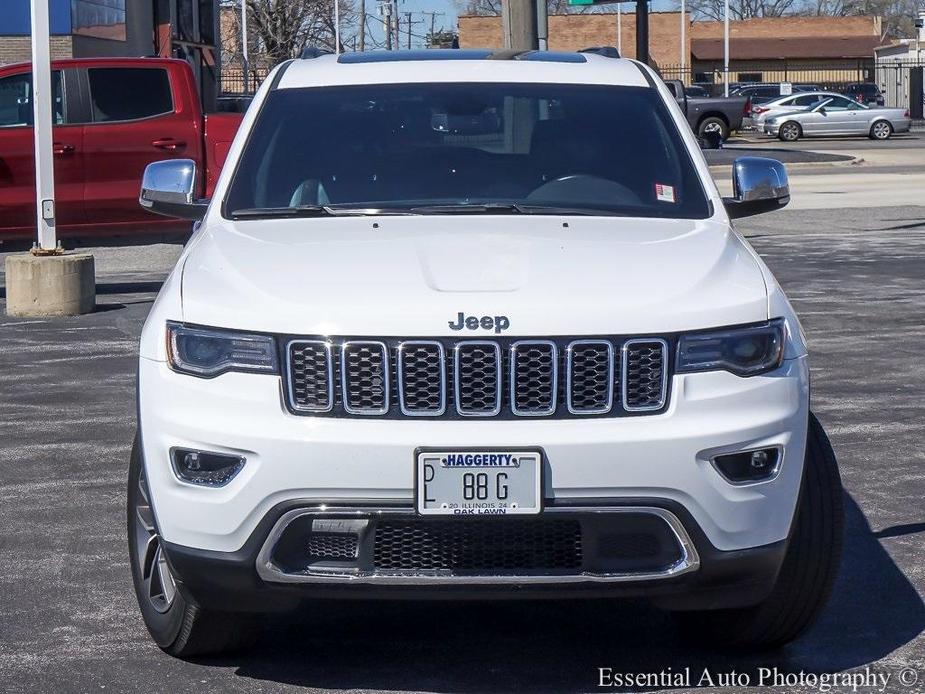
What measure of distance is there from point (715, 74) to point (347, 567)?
85.9 meters

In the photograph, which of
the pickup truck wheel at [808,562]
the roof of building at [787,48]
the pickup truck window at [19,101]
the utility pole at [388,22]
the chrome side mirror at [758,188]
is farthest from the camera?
the roof of building at [787,48]

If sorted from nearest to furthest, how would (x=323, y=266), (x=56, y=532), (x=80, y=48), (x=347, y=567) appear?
1. (x=347, y=567)
2. (x=323, y=266)
3. (x=56, y=532)
4. (x=80, y=48)

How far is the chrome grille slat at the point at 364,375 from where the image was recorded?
3.94 m

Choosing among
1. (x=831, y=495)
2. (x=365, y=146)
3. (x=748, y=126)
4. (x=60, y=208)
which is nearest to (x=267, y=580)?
(x=831, y=495)

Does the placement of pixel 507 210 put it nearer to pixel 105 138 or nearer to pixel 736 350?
pixel 736 350

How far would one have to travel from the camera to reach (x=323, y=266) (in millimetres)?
4309

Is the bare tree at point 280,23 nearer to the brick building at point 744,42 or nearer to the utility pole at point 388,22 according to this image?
the utility pole at point 388,22

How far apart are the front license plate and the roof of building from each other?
85.6 metres

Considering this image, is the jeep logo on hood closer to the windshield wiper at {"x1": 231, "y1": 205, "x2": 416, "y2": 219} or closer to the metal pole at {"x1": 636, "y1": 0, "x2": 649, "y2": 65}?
the windshield wiper at {"x1": 231, "y1": 205, "x2": 416, "y2": 219}

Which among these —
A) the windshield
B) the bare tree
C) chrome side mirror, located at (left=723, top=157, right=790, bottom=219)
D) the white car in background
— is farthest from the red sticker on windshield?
the bare tree

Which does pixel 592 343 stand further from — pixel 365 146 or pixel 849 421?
pixel 849 421

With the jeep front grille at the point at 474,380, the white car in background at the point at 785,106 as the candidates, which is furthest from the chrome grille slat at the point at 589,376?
the white car in background at the point at 785,106

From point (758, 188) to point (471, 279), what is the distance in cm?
178

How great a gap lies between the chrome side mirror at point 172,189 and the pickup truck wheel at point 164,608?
4.33ft
